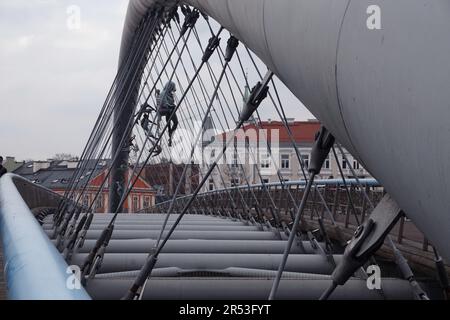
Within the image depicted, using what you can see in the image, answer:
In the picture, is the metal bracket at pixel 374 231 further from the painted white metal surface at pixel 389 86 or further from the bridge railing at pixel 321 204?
the bridge railing at pixel 321 204

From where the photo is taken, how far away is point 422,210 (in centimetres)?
177

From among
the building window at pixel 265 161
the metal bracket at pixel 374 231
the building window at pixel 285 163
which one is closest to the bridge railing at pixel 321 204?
the metal bracket at pixel 374 231

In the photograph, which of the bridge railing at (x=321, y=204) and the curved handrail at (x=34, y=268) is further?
the bridge railing at (x=321, y=204)

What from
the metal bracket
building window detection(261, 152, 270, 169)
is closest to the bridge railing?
the metal bracket

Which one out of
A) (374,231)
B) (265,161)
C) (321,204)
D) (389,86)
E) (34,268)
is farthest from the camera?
(265,161)

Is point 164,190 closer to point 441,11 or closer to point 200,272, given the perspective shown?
point 200,272

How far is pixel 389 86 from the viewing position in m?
1.76

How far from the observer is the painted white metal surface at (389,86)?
1.56 meters

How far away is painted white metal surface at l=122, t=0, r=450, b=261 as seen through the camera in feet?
5.12

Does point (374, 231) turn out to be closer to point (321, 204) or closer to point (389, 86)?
point (389, 86)

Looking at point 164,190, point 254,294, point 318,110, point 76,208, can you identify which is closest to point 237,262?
point 254,294

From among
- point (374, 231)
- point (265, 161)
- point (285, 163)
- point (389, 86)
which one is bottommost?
point (265, 161)

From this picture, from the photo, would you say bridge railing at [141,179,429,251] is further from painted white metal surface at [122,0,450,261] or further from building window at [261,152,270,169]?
building window at [261,152,270,169]

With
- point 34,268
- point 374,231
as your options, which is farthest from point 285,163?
point 34,268
